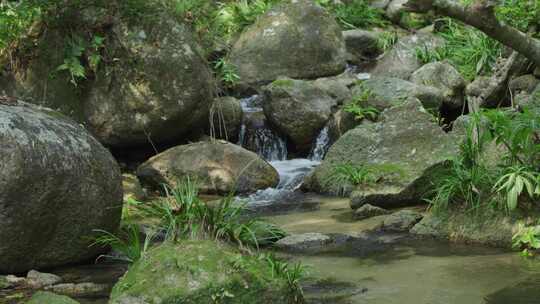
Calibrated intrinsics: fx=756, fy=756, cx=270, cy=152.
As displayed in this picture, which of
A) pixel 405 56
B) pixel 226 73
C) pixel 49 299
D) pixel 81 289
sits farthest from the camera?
pixel 405 56

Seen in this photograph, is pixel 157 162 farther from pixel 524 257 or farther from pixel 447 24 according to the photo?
pixel 447 24

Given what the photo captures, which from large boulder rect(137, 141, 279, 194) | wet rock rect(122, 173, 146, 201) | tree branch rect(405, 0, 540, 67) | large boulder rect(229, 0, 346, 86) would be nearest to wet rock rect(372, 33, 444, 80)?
large boulder rect(229, 0, 346, 86)

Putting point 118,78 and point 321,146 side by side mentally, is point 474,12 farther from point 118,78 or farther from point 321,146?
point 321,146

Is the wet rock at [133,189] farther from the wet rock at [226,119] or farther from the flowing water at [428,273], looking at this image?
the flowing water at [428,273]

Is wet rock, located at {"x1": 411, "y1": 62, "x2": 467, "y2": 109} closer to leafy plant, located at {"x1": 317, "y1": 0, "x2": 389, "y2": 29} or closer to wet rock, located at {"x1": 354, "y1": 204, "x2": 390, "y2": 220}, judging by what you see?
leafy plant, located at {"x1": 317, "y1": 0, "x2": 389, "y2": 29}

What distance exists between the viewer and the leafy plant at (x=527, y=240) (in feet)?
22.1

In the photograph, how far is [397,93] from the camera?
41.5 feet

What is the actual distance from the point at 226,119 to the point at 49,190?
21.5 ft

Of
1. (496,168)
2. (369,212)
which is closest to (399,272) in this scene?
(496,168)

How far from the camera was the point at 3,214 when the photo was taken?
6.21m

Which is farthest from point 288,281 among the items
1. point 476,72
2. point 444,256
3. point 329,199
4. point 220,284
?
point 476,72

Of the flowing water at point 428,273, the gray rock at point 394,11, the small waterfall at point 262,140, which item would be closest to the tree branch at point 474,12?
the flowing water at point 428,273

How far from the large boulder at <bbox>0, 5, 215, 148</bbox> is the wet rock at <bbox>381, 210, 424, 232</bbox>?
4556 mm

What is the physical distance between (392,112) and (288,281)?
611 centimetres
